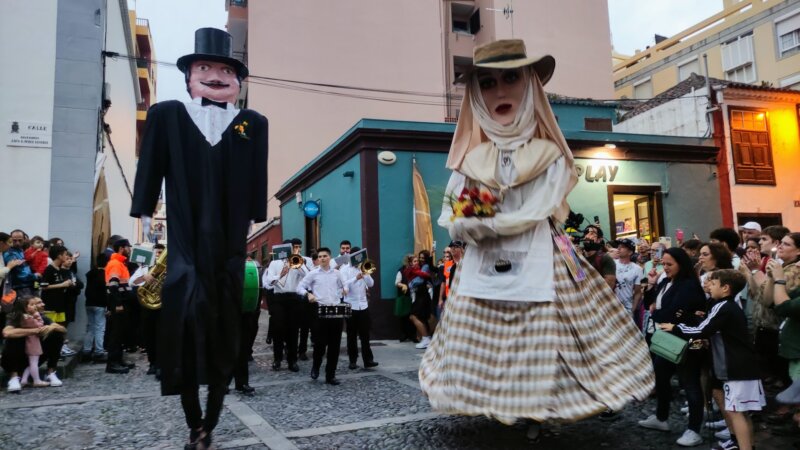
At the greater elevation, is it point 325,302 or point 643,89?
point 643,89

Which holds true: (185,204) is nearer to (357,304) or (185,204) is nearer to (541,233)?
(541,233)

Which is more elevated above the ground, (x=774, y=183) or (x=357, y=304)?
(x=774, y=183)

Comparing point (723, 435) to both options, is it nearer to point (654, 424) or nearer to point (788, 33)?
point (654, 424)

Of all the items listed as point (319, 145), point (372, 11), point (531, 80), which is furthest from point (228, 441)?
point (372, 11)

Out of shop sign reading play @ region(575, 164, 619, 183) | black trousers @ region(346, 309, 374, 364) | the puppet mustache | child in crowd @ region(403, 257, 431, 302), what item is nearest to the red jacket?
black trousers @ region(346, 309, 374, 364)

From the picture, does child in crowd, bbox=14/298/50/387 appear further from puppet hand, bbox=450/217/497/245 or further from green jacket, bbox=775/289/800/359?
green jacket, bbox=775/289/800/359

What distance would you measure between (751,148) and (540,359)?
48.4 feet

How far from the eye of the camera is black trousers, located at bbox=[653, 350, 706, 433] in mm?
4297

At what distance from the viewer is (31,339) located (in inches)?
272

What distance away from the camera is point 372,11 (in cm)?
2348

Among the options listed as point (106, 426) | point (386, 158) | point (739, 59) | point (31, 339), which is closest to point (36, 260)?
point (31, 339)

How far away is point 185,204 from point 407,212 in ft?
28.5

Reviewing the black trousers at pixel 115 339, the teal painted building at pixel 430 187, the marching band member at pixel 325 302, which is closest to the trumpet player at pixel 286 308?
the marching band member at pixel 325 302

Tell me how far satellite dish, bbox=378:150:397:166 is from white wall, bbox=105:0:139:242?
5.59 metres
